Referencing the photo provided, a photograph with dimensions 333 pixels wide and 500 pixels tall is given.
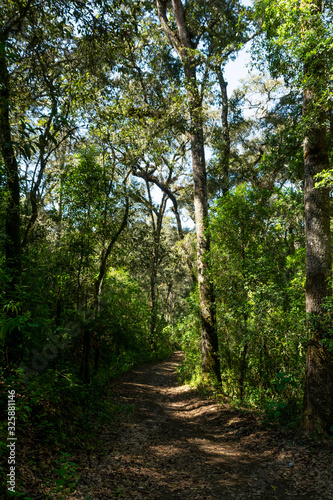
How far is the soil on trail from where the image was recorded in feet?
13.4

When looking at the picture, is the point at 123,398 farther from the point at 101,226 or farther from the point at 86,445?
the point at 101,226

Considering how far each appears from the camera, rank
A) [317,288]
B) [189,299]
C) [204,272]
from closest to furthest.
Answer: [317,288] → [204,272] → [189,299]

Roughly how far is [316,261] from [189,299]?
5.35m

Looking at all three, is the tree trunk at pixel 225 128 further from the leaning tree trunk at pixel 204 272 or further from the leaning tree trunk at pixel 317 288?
the leaning tree trunk at pixel 317 288

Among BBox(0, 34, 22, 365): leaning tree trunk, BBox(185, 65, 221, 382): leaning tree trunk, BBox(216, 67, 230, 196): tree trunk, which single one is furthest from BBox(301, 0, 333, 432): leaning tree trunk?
BBox(216, 67, 230, 196): tree trunk

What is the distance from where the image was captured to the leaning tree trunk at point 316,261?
5.43 meters

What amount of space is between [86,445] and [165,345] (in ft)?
52.8

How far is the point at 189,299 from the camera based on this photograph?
10555 millimetres

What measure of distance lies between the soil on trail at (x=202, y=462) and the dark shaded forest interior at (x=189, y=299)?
41mm

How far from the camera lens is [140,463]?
4832 millimetres

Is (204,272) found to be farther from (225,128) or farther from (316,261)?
(225,128)

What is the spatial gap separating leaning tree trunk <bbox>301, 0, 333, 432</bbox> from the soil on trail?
29.7 inches

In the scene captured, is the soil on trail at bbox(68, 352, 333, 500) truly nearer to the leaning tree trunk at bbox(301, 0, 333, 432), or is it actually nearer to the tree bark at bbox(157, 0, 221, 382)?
the leaning tree trunk at bbox(301, 0, 333, 432)

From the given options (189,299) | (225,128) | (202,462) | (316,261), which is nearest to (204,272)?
(189,299)
